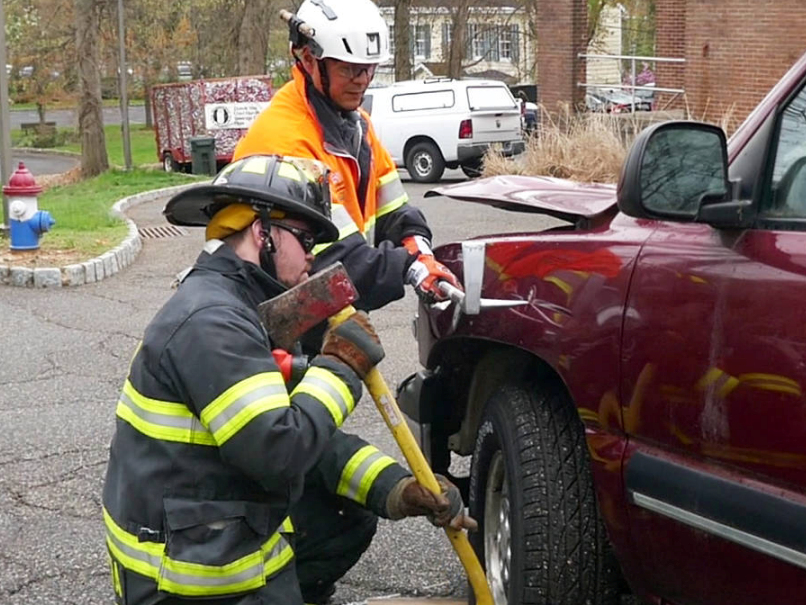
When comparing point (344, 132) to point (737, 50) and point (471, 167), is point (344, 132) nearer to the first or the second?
point (737, 50)

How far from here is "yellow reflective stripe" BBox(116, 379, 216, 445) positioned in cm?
291

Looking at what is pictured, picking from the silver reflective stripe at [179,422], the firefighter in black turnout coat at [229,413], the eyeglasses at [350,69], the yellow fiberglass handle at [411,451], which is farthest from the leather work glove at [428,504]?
the eyeglasses at [350,69]

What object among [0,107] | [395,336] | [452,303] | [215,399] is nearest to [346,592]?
[452,303]

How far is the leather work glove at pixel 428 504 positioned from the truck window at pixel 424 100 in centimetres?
1996

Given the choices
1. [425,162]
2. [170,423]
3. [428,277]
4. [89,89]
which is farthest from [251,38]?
[170,423]

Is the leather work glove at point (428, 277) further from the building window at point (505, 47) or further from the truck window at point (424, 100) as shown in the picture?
the building window at point (505, 47)

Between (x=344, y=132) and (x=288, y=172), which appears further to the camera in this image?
(x=344, y=132)

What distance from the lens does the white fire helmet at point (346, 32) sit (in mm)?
4195

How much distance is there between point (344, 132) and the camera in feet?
14.5

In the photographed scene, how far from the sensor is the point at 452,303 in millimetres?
3994

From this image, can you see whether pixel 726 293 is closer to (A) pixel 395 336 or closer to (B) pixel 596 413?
(B) pixel 596 413

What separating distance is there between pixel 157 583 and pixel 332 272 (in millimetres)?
832

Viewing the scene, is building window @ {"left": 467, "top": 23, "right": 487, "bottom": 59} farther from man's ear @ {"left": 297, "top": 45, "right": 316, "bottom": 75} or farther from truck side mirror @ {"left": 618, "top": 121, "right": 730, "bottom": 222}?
truck side mirror @ {"left": 618, "top": 121, "right": 730, "bottom": 222}

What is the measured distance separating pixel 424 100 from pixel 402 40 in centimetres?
1464
